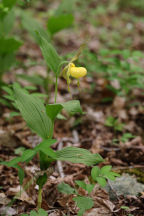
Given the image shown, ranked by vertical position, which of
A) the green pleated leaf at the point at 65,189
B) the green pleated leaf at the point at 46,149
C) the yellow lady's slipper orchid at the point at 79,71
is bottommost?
the green pleated leaf at the point at 65,189

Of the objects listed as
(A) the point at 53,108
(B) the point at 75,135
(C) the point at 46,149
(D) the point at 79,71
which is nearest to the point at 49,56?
(D) the point at 79,71

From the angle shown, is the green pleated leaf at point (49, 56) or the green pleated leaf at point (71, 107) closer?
the green pleated leaf at point (71, 107)

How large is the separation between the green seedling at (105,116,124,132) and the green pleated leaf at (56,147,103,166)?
107 centimetres

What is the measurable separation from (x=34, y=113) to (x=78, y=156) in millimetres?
402

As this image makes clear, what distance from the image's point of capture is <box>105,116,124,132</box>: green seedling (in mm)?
2561

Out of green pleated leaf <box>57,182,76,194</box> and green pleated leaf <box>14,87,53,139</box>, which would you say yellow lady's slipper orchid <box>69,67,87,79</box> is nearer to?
green pleated leaf <box>14,87,53,139</box>

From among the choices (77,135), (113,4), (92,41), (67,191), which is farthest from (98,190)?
(113,4)

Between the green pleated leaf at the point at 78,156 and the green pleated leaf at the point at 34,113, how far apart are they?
0.15m

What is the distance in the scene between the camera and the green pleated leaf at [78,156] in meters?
1.50

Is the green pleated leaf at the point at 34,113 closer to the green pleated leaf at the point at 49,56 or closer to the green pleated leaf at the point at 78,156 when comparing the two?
the green pleated leaf at the point at 78,156

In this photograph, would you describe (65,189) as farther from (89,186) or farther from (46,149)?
(46,149)

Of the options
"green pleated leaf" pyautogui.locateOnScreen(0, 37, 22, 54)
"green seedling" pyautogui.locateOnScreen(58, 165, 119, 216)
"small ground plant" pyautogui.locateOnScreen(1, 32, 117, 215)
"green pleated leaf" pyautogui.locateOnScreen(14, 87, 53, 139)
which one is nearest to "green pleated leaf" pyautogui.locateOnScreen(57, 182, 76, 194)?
"green seedling" pyautogui.locateOnScreen(58, 165, 119, 216)

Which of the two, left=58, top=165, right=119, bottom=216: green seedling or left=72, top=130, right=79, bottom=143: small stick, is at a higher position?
left=72, top=130, right=79, bottom=143: small stick

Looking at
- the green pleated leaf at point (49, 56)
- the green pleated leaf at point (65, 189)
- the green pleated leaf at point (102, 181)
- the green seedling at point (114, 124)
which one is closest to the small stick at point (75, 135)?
the green seedling at point (114, 124)
